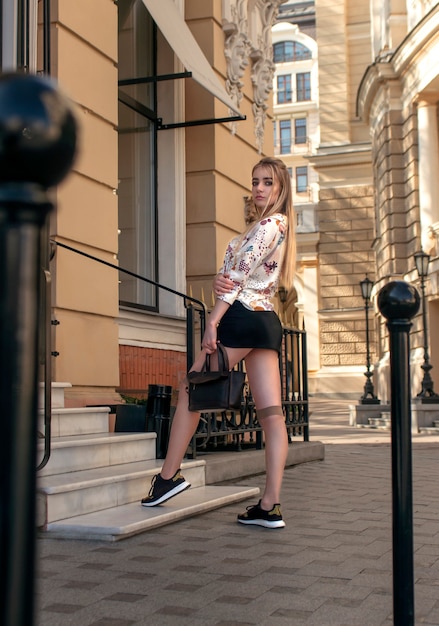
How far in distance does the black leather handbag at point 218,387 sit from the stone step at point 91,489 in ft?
2.40

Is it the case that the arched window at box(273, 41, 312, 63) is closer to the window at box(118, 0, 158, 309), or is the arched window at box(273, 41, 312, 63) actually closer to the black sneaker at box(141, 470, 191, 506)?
the window at box(118, 0, 158, 309)

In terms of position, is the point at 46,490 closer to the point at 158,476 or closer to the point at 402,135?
the point at 158,476

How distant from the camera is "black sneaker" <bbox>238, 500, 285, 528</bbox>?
4.66 metres

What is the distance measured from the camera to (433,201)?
82.3ft

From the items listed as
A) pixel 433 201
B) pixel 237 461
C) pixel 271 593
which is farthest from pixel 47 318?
pixel 433 201

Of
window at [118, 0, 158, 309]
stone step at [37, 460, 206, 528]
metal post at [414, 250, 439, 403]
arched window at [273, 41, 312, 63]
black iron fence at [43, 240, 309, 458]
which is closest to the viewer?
stone step at [37, 460, 206, 528]

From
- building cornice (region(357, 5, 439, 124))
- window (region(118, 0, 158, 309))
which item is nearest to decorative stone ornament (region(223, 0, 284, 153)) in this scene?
window (region(118, 0, 158, 309))

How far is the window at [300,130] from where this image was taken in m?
61.1

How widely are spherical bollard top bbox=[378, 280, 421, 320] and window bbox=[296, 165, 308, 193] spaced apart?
56.7 meters

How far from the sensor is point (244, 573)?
142 inches

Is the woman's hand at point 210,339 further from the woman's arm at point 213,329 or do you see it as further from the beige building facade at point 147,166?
the beige building facade at point 147,166

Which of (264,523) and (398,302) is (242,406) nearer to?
(264,523)

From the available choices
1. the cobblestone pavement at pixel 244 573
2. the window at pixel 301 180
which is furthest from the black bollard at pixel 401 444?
the window at pixel 301 180

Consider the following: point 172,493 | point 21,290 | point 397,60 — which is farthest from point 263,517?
point 397,60
